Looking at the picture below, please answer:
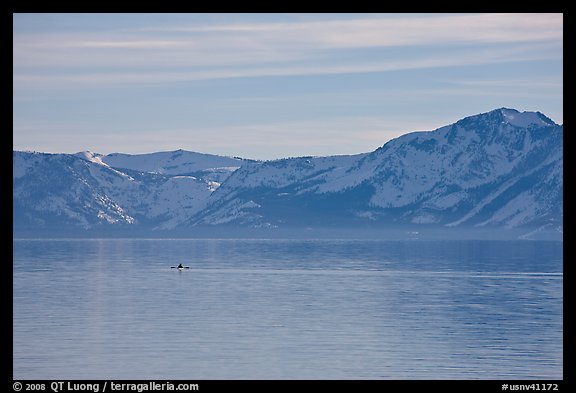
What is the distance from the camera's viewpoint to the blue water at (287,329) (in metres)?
49.1

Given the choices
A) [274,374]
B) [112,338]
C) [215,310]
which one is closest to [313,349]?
[274,374]

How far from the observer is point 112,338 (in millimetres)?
60250

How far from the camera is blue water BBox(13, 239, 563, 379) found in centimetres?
4906

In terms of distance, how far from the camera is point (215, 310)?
7888 centimetres

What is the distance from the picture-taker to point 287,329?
64.6 m
